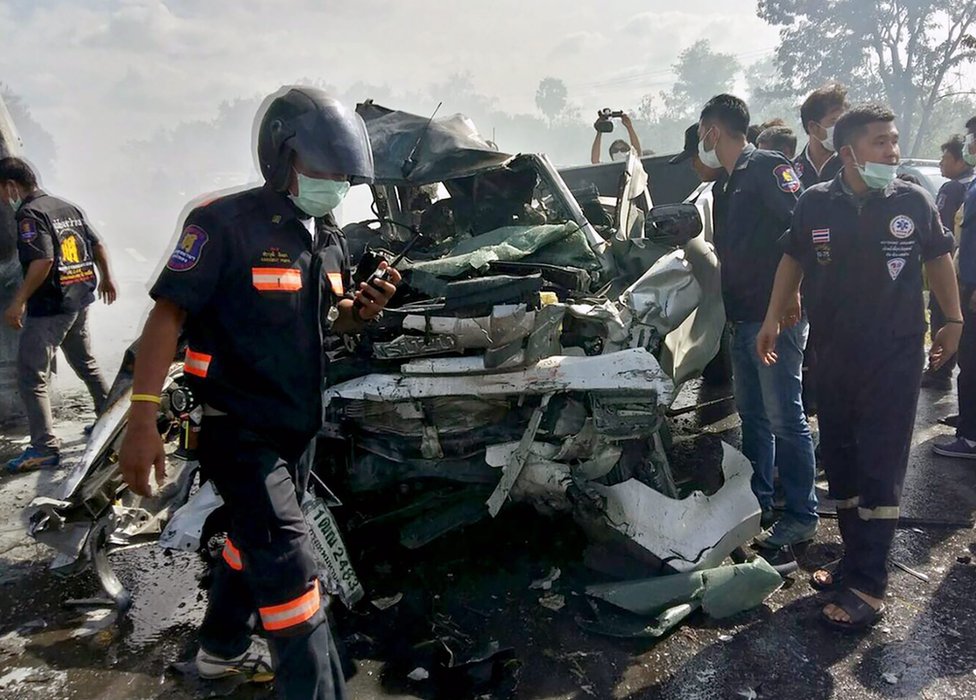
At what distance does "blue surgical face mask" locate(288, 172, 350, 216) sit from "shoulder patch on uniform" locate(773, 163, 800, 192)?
7.05 ft

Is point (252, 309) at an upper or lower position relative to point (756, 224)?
lower

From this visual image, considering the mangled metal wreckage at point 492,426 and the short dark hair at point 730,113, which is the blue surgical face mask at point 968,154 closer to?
the short dark hair at point 730,113

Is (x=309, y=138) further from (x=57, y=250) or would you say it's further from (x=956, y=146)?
(x=956, y=146)

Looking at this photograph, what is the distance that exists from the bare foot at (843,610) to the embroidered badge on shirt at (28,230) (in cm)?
493

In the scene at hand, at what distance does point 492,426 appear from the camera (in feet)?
9.88

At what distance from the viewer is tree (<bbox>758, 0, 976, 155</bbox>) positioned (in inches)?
919

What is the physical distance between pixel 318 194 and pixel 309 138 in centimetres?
17

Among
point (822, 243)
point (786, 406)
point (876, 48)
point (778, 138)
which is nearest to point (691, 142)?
point (822, 243)

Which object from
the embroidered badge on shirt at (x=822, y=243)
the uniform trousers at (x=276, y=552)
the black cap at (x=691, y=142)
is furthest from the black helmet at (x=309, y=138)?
the black cap at (x=691, y=142)

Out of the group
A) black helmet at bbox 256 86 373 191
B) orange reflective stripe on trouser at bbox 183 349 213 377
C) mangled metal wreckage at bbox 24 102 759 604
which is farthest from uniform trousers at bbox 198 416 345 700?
black helmet at bbox 256 86 373 191

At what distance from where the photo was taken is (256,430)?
80.1 inches

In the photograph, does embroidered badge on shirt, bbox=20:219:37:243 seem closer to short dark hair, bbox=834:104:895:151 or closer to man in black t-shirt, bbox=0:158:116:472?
man in black t-shirt, bbox=0:158:116:472

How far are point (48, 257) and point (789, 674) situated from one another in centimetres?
473

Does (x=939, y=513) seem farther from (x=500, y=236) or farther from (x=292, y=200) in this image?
(x=292, y=200)
